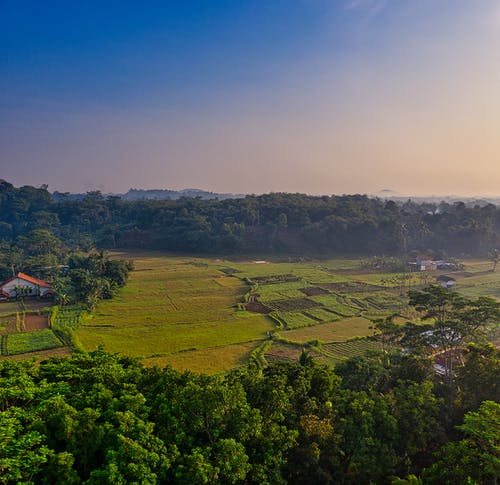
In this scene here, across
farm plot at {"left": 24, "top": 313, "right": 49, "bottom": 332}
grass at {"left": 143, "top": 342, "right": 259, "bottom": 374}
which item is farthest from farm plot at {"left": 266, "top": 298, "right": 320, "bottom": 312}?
farm plot at {"left": 24, "top": 313, "right": 49, "bottom": 332}

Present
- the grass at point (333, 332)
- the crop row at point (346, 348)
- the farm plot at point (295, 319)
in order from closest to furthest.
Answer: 1. the crop row at point (346, 348)
2. the grass at point (333, 332)
3. the farm plot at point (295, 319)

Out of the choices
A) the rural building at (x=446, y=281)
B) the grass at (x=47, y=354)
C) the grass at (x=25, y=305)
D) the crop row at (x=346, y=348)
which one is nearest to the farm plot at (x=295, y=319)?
the crop row at (x=346, y=348)

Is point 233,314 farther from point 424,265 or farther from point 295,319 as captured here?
point 424,265

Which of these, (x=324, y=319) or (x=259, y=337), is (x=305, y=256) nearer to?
(x=324, y=319)

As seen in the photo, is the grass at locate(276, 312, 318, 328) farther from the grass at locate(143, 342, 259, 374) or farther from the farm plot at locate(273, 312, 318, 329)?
the grass at locate(143, 342, 259, 374)

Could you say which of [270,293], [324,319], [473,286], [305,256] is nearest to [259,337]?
[324,319]

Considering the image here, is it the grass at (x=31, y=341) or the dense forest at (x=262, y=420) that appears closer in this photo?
the dense forest at (x=262, y=420)

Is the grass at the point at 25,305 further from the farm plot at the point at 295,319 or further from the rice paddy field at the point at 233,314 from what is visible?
the farm plot at the point at 295,319

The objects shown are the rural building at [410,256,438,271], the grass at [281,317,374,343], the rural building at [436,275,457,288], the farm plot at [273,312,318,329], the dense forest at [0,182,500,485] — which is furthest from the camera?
the rural building at [410,256,438,271]
